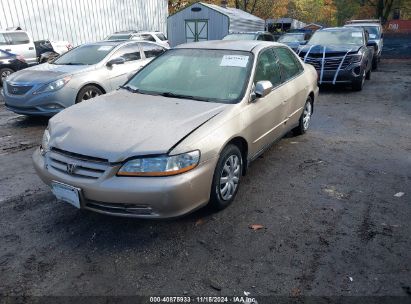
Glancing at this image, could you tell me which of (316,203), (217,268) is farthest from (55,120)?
(316,203)

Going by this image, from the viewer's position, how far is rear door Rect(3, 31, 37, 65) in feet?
41.5

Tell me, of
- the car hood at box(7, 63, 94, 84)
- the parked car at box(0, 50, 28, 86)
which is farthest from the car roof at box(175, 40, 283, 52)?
the parked car at box(0, 50, 28, 86)

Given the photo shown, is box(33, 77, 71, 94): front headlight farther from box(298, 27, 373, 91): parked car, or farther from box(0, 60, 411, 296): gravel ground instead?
box(298, 27, 373, 91): parked car

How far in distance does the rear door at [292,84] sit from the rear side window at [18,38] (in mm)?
11473

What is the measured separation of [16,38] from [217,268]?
43.9 feet

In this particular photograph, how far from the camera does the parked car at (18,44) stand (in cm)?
1252

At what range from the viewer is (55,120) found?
3432 millimetres

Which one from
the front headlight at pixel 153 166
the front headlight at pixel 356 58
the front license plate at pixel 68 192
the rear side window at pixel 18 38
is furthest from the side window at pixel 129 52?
the rear side window at pixel 18 38

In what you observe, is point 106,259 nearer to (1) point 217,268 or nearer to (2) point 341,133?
(1) point 217,268

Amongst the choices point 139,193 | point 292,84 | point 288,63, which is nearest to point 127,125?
point 139,193

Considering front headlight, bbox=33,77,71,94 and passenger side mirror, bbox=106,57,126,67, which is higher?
passenger side mirror, bbox=106,57,126,67

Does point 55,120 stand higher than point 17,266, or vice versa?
point 55,120

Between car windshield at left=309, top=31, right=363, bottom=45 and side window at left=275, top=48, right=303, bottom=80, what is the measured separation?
19.2 feet

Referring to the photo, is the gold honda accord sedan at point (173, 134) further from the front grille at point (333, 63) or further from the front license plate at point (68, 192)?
the front grille at point (333, 63)
